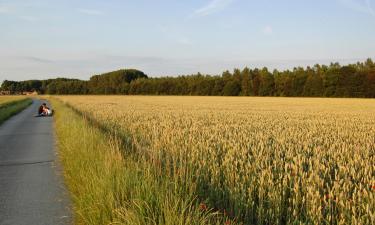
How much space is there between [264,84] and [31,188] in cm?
10110

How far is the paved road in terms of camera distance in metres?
6.45

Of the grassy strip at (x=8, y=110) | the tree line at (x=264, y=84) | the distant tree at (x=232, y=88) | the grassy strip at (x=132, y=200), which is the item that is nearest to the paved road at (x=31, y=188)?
the grassy strip at (x=132, y=200)

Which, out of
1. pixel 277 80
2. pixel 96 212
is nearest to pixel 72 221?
pixel 96 212

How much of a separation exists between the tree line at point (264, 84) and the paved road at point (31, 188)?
84993 millimetres

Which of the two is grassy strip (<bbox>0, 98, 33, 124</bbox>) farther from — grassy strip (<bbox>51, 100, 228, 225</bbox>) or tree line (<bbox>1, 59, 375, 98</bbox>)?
tree line (<bbox>1, 59, 375, 98</bbox>)

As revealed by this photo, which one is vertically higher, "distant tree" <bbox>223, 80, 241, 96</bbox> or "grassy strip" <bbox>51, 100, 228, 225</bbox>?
"distant tree" <bbox>223, 80, 241, 96</bbox>

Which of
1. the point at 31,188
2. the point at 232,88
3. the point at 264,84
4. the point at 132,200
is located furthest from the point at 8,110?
the point at 232,88

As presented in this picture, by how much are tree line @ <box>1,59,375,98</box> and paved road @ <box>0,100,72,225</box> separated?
84993mm

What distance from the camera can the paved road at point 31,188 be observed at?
21.2 feet

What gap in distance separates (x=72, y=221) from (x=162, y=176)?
4.88ft

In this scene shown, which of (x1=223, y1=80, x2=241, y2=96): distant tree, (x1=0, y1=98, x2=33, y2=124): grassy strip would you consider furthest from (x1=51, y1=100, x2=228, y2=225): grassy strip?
(x1=223, y1=80, x2=241, y2=96): distant tree

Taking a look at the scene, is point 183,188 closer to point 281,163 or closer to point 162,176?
point 162,176

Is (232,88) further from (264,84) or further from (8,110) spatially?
(8,110)

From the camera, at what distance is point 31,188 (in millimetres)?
8406
